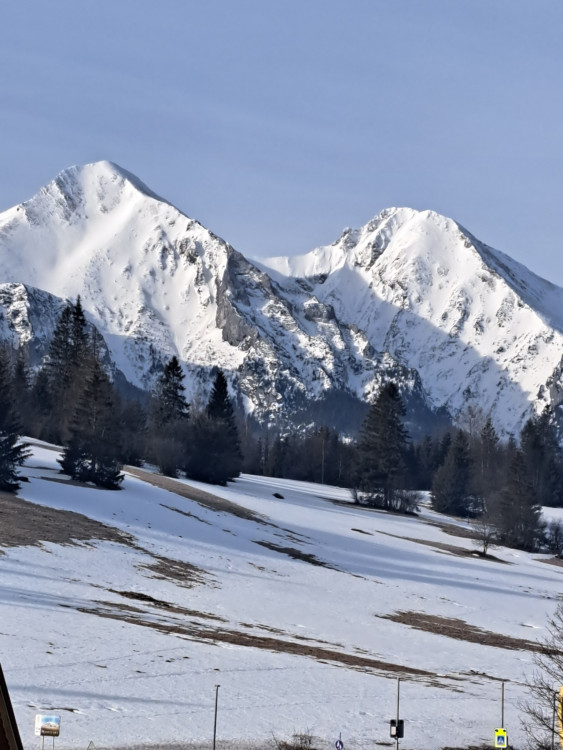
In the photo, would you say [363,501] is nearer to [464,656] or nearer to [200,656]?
[464,656]

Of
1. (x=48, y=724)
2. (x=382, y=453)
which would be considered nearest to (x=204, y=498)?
(x=382, y=453)

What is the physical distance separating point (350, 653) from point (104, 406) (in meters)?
38.1

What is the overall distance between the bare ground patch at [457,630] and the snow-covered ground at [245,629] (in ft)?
1.16

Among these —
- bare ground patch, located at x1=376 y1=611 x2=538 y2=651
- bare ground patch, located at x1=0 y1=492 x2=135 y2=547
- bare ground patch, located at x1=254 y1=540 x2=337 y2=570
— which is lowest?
bare ground patch, located at x1=376 y1=611 x2=538 y2=651

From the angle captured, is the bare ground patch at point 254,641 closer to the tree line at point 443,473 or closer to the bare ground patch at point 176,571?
the bare ground patch at point 176,571

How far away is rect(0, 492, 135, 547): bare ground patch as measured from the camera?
143 ft

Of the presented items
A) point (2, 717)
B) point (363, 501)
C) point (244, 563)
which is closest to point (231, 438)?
point (363, 501)

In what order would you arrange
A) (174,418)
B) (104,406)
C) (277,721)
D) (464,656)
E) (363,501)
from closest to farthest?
(277,721) → (464,656) → (104,406) → (363,501) → (174,418)

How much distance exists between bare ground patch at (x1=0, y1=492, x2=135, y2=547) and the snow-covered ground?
76 cm

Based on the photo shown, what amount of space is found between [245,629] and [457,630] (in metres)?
10.7

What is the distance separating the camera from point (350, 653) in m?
35.0

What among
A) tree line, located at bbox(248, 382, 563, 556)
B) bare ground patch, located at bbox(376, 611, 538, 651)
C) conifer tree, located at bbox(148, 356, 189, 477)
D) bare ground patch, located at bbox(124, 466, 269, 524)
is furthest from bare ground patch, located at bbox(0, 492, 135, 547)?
conifer tree, located at bbox(148, 356, 189, 477)

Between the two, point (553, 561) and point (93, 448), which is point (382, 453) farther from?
point (93, 448)

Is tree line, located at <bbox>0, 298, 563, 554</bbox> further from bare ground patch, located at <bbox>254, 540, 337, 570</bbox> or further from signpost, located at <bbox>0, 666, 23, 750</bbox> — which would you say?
signpost, located at <bbox>0, 666, 23, 750</bbox>
